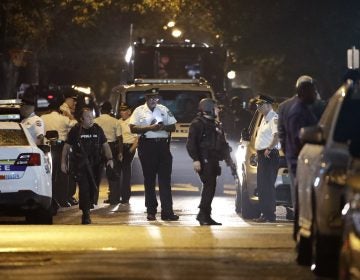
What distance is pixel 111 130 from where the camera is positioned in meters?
22.7

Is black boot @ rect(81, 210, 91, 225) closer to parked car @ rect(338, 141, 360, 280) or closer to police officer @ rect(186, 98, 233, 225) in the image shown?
police officer @ rect(186, 98, 233, 225)

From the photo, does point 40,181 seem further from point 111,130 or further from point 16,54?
point 16,54

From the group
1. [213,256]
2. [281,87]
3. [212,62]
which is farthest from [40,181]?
[281,87]

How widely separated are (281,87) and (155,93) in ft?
133

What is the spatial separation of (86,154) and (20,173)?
1.72 meters

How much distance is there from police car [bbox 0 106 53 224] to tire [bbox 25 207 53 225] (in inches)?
8.6

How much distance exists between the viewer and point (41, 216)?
17.3m

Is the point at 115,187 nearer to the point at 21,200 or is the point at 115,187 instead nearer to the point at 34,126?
the point at 34,126

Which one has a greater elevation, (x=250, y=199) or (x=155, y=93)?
(x=155, y=93)

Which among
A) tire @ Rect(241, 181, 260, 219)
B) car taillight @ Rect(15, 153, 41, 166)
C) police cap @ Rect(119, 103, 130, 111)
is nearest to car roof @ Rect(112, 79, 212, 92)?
police cap @ Rect(119, 103, 130, 111)

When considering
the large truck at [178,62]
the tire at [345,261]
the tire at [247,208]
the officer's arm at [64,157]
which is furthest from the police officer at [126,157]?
the tire at [345,261]

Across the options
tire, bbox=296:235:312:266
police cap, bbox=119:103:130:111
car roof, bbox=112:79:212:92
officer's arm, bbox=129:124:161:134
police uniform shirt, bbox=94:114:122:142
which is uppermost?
car roof, bbox=112:79:212:92

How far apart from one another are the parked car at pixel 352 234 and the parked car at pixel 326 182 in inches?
33.1

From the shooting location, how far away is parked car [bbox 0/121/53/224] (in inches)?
653
